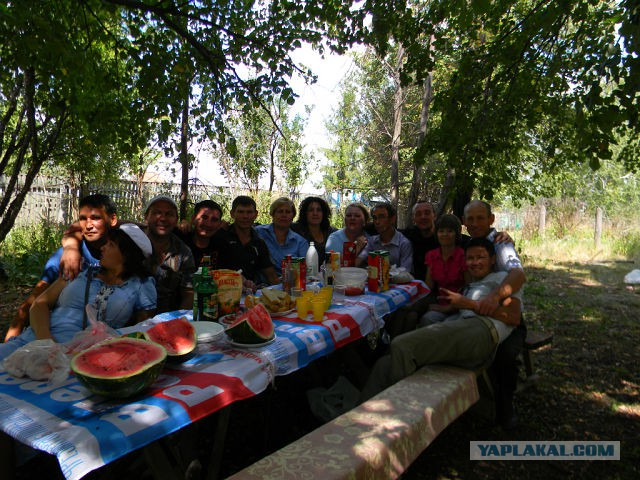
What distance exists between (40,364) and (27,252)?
7.69 metres

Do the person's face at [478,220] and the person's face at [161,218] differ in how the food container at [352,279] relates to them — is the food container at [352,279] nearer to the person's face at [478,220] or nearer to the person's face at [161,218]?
the person's face at [478,220]

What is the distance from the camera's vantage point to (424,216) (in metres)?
4.52

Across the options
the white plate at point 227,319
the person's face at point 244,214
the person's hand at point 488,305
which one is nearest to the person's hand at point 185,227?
the person's face at point 244,214

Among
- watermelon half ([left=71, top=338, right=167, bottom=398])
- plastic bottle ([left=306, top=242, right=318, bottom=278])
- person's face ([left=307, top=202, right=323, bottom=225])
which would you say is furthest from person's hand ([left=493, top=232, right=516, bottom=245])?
watermelon half ([left=71, top=338, right=167, bottom=398])

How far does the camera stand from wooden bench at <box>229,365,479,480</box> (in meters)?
1.70

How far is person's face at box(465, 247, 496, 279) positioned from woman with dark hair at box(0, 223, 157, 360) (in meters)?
2.48

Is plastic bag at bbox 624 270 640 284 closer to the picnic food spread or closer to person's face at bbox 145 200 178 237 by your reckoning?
the picnic food spread

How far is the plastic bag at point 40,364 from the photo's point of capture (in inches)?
62.6

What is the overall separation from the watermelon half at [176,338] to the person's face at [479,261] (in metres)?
2.37

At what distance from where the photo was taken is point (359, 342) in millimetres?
4141

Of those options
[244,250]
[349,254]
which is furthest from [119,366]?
[349,254]

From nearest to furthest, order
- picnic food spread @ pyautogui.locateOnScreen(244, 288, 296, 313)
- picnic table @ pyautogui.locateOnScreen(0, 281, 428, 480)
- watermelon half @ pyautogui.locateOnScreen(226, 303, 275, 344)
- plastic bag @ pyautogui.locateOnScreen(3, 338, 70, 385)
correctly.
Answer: picnic table @ pyautogui.locateOnScreen(0, 281, 428, 480), plastic bag @ pyautogui.locateOnScreen(3, 338, 70, 385), watermelon half @ pyautogui.locateOnScreen(226, 303, 275, 344), picnic food spread @ pyautogui.locateOnScreen(244, 288, 296, 313)

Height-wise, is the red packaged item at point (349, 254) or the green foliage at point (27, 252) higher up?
the red packaged item at point (349, 254)

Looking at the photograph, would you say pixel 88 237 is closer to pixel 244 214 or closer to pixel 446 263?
pixel 244 214
